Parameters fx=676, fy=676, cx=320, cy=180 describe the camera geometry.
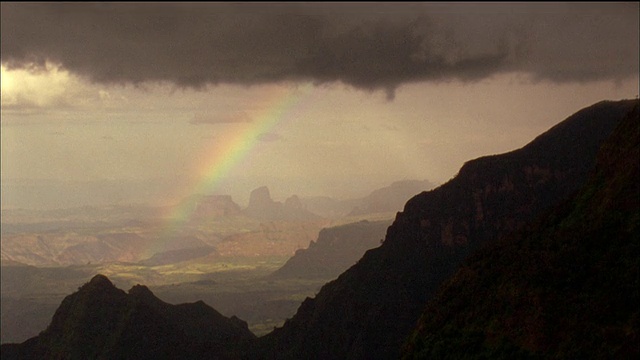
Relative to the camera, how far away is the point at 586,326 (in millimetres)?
80938

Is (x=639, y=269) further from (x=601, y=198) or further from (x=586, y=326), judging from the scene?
(x=601, y=198)

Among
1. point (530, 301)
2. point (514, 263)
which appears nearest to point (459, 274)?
point (514, 263)

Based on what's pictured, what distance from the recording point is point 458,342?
106 metres

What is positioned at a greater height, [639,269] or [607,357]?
[639,269]

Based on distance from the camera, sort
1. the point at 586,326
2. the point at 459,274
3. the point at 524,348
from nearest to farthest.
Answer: the point at 586,326, the point at 524,348, the point at 459,274

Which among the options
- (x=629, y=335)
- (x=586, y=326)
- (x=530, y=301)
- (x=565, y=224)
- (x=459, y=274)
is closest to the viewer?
(x=629, y=335)


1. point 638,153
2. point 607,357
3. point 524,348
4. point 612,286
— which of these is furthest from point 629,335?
point 638,153

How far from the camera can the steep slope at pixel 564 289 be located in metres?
80.4

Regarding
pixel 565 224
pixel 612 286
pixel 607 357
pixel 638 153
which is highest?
pixel 638 153

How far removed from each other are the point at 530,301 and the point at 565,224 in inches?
900

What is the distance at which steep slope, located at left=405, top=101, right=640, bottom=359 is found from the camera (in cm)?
8044

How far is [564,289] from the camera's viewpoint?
303 ft

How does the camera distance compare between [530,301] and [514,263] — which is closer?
[530,301]

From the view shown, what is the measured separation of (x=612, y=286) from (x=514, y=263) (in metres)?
31.5
